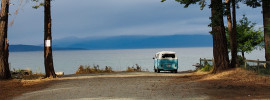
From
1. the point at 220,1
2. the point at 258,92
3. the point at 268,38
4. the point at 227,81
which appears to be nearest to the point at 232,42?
the point at 268,38

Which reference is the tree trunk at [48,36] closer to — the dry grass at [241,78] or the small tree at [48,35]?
the small tree at [48,35]

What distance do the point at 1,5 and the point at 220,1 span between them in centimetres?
1360

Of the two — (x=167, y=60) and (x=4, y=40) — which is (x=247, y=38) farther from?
(x=4, y=40)

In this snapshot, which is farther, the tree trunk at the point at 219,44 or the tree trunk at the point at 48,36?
the tree trunk at the point at 48,36

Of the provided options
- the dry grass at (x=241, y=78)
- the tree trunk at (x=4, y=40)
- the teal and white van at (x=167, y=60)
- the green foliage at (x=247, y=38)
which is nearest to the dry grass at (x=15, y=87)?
the tree trunk at (x=4, y=40)

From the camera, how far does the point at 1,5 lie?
23766 mm

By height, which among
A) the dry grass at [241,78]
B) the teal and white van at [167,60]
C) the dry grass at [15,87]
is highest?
the teal and white van at [167,60]

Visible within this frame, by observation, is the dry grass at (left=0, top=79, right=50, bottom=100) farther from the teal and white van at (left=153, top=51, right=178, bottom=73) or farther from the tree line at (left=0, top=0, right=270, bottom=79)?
the teal and white van at (left=153, top=51, right=178, bottom=73)

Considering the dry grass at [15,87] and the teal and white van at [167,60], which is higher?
the teal and white van at [167,60]

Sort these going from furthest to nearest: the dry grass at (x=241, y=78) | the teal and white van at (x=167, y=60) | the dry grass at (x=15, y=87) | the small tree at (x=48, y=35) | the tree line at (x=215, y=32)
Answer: the teal and white van at (x=167, y=60) < the small tree at (x=48, y=35) < the tree line at (x=215, y=32) < the dry grass at (x=241, y=78) < the dry grass at (x=15, y=87)

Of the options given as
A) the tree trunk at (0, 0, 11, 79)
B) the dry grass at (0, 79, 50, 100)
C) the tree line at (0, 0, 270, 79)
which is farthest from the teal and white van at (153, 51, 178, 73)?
the tree trunk at (0, 0, 11, 79)

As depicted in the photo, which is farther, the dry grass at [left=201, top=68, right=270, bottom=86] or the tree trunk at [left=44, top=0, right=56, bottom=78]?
the tree trunk at [left=44, top=0, right=56, bottom=78]

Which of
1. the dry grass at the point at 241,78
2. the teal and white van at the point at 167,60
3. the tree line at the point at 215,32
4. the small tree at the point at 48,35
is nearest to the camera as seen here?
the dry grass at the point at 241,78

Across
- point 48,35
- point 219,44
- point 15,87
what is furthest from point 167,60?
point 15,87
